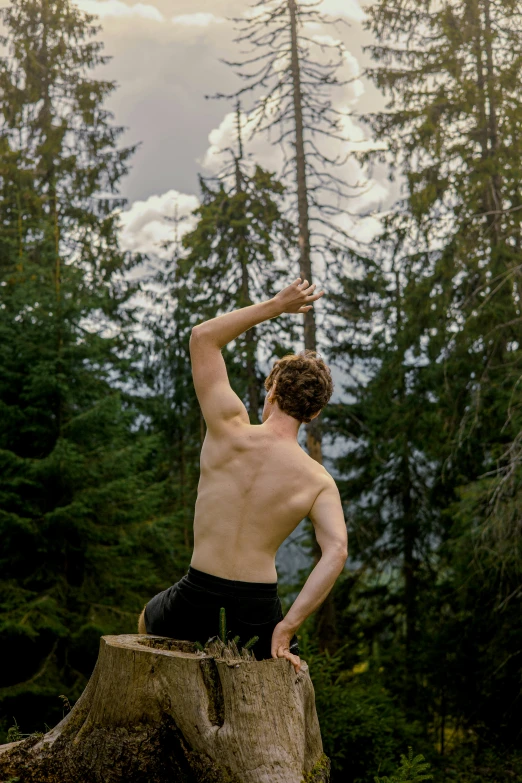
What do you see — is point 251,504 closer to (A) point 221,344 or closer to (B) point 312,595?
(B) point 312,595

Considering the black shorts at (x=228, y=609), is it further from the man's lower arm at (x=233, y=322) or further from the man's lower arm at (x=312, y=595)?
the man's lower arm at (x=233, y=322)

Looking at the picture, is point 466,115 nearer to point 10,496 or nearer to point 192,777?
point 10,496

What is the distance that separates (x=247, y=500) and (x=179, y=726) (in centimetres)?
89

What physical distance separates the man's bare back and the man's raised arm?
0.29ft

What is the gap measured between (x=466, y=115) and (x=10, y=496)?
34.6 ft

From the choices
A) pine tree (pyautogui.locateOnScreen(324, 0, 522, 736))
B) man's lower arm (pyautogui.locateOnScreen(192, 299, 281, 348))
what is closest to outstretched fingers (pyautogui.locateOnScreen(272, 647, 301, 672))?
man's lower arm (pyautogui.locateOnScreen(192, 299, 281, 348))

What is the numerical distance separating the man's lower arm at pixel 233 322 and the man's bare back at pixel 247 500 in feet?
1.21

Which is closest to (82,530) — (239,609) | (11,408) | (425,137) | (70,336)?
(11,408)

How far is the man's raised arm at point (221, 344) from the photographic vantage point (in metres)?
3.11

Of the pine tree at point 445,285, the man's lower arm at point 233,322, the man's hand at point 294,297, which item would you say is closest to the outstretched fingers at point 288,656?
the man's lower arm at point 233,322

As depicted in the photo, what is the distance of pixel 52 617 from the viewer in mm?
9242

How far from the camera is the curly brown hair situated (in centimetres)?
324

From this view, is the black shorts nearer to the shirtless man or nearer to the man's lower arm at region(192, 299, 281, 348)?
the shirtless man

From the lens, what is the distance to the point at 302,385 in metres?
3.23
